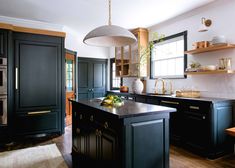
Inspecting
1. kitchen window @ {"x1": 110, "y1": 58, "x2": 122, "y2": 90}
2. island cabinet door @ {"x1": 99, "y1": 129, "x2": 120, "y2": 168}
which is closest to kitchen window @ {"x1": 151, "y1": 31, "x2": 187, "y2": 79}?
kitchen window @ {"x1": 110, "y1": 58, "x2": 122, "y2": 90}

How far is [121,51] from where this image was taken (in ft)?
18.0

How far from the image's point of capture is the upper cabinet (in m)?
4.88

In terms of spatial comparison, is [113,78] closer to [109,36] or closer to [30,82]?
[30,82]

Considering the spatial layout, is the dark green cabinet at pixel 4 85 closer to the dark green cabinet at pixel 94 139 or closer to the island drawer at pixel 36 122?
the island drawer at pixel 36 122

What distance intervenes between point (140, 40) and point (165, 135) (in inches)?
131

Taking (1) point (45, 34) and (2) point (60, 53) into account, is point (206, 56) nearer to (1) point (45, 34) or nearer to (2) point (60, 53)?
(2) point (60, 53)

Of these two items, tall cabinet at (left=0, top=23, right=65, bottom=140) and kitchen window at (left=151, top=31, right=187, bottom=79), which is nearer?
tall cabinet at (left=0, top=23, right=65, bottom=140)

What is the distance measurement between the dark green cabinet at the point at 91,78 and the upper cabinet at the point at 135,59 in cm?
130

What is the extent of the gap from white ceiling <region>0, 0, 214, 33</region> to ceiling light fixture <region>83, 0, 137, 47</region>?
894 millimetres

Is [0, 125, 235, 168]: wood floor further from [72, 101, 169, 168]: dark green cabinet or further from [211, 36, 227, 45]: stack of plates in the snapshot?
[211, 36, 227, 45]: stack of plates

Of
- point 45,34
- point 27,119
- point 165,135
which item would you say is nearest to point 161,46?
point 45,34

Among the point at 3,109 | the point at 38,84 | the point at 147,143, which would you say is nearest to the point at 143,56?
the point at 38,84

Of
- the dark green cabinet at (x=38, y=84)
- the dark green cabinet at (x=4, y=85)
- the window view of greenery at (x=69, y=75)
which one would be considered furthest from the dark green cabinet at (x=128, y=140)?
the window view of greenery at (x=69, y=75)

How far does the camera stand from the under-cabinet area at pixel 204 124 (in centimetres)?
291
